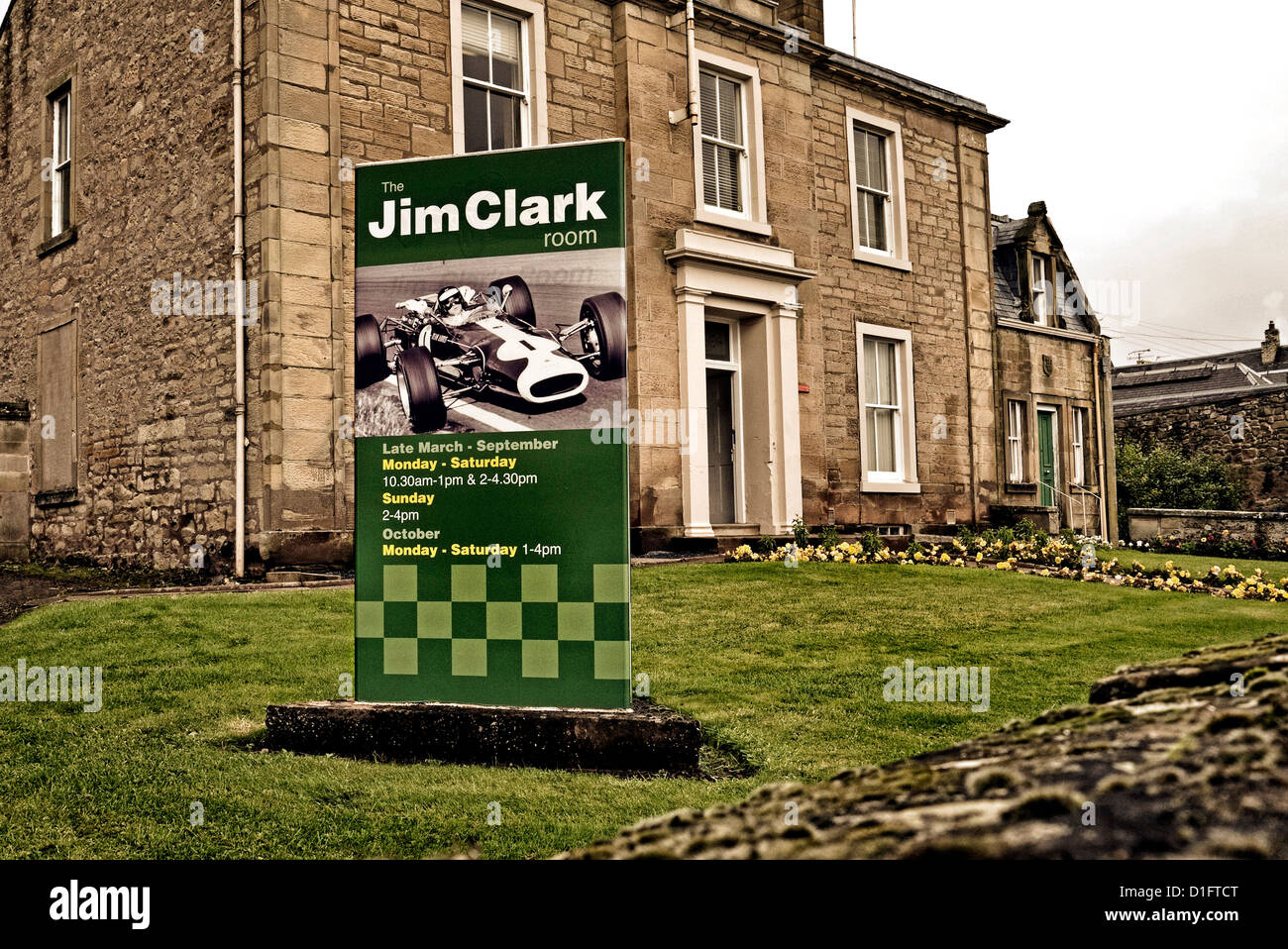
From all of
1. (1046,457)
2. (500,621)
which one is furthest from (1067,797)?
(1046,457)

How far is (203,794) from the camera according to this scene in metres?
4.35

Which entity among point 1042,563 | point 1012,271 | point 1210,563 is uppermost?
point 1012,271

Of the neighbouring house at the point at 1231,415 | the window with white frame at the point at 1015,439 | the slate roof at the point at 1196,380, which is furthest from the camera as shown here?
the slate roof at the point at 1196,380

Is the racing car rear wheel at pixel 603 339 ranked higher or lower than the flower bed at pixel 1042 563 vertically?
higher

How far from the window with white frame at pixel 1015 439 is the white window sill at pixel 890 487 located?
3.58 metres

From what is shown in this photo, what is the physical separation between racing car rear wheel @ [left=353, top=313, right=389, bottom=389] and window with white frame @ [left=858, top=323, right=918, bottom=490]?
1293cm

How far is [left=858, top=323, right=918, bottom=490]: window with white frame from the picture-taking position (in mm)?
17609

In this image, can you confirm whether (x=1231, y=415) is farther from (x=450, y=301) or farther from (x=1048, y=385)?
(x=450, y=301)

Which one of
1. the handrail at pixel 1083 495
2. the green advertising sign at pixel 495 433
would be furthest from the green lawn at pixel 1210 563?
the green advertising sign at pixel 495 433

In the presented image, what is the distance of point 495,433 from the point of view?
17.4 ft

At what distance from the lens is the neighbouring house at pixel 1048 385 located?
20.9 m

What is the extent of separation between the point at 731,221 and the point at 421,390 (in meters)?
10.7

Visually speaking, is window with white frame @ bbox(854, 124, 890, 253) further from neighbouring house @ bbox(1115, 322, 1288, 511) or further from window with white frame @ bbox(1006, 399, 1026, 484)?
neighbouring house @ bbox(1115, 322, 1288, 511)

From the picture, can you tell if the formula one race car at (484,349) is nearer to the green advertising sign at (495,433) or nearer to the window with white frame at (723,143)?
the green advertising sign at (495,433)
